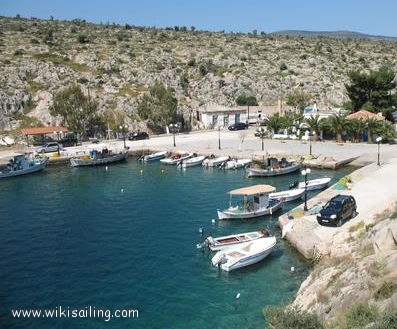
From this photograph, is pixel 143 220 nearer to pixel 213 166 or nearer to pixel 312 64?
pixel 213 166

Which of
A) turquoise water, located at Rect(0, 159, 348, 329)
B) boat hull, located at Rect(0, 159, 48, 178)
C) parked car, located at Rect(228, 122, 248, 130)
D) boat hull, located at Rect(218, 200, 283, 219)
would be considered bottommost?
turquoise water, located at Rect(0, 159, 348, 329)

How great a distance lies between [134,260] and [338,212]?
15.2 m

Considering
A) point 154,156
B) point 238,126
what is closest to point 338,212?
point 154,156

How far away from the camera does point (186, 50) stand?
137250 mm

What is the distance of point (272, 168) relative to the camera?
60875 millimetres

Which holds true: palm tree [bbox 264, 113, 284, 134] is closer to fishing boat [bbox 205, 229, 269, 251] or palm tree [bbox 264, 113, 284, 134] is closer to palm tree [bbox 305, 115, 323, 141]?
palm tree [bbox 305, 115, 323, 141]

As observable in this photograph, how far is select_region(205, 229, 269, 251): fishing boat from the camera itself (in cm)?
3522

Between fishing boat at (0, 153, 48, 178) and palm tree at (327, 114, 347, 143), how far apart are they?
44.0m

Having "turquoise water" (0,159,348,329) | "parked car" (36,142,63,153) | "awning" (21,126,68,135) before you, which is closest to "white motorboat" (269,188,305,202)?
"turquoise water" (0,159,348,329)

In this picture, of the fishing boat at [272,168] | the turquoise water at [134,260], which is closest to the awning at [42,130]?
the turquoise water at [134,260]

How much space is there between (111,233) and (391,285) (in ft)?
88.3

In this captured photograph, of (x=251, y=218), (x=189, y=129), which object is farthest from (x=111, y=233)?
(x=189, y=129)

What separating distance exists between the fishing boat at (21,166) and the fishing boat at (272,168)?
A: 30962 millimetres

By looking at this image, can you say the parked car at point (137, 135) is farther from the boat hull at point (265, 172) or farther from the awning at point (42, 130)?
the boat hull at point (265, 172)
